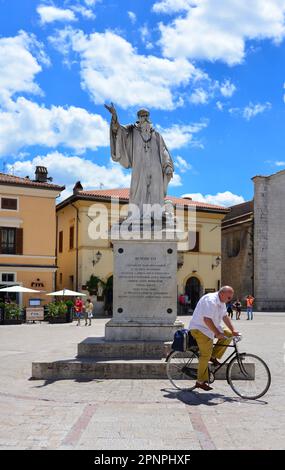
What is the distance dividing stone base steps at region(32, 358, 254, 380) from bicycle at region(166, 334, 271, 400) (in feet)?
1.07

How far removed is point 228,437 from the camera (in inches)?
215

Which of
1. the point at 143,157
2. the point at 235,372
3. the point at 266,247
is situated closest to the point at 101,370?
the point at 235,372

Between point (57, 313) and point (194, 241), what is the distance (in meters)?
15.2

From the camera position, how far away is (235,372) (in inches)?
325

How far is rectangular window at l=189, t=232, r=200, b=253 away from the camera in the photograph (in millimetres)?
41250

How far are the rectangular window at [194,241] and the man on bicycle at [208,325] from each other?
33491 millimetres

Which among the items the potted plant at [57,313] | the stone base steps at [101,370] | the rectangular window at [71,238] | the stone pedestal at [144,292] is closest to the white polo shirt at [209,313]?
the stone base steps at [101,370]

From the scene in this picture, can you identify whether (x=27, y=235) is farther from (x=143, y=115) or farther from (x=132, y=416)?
(x=132, y=416)

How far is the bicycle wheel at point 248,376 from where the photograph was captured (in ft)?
24.9

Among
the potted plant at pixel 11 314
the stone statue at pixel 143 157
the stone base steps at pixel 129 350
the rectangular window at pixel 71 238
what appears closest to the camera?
the stone base steps at pixel 129 350

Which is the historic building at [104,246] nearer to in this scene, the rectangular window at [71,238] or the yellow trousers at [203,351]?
the rectangular window at [71,238]

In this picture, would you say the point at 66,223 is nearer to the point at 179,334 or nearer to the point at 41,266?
the point at 41,266
